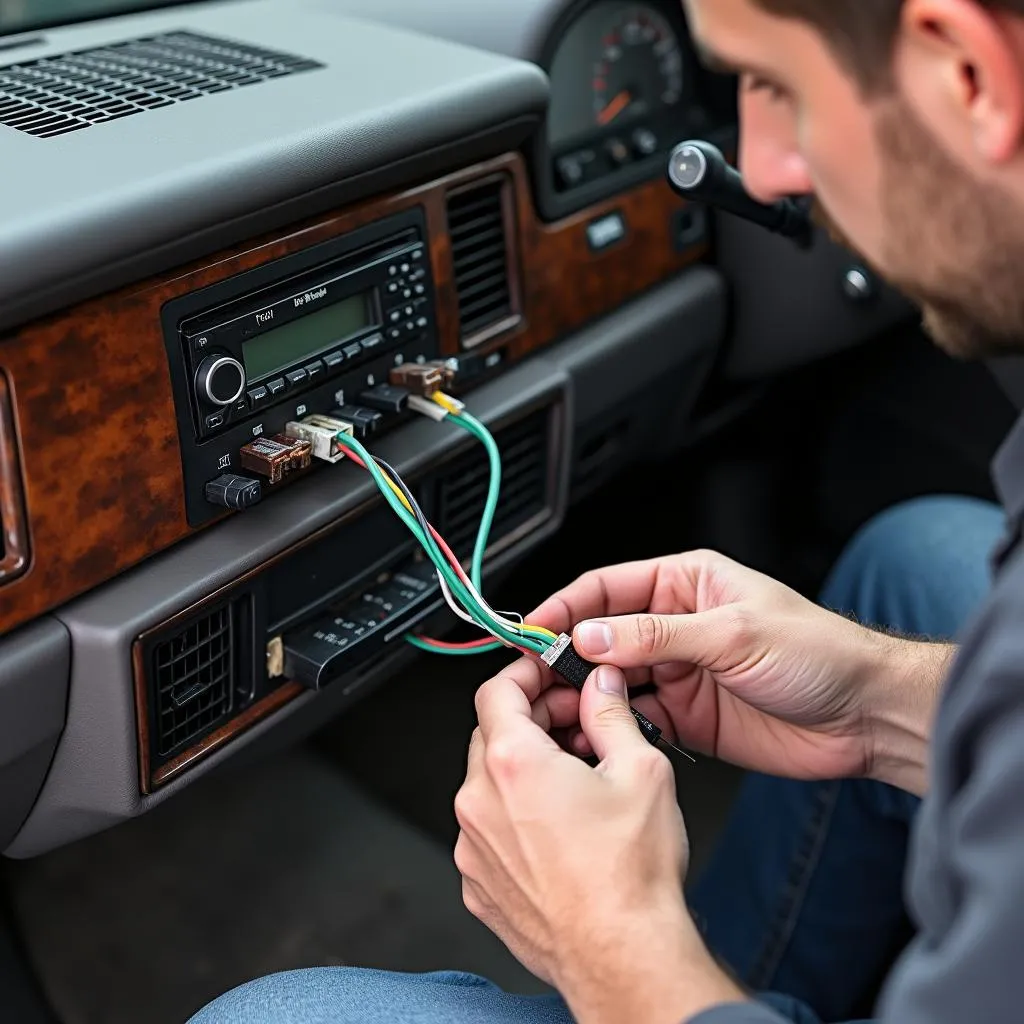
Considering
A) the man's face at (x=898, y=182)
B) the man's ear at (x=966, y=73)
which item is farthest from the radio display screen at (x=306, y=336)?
the man's ear at (x=966, y=73)

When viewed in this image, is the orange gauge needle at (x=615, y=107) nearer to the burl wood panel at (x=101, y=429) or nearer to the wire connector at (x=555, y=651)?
the burl wood panel at (x=101, y=429)

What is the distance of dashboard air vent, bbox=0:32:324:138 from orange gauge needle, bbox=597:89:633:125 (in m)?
0.44

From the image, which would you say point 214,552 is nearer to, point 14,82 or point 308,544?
point 308,544

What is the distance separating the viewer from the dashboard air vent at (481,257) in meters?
1.27

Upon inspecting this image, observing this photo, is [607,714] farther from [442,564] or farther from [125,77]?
[125,77]

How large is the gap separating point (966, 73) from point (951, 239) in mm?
88

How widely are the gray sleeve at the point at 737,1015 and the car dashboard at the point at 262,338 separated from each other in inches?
18.8

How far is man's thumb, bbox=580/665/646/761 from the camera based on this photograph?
885 millimetres

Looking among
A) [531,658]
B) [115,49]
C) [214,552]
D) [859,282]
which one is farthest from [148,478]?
[859,282]

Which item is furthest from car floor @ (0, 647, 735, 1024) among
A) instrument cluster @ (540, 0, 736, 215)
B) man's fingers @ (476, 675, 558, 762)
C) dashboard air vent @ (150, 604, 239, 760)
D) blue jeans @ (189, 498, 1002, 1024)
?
instrument cluster @ (540, 0, 736, 215)

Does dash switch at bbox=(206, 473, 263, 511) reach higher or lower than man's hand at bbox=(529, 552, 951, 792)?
higher

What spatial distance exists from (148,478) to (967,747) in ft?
1.98

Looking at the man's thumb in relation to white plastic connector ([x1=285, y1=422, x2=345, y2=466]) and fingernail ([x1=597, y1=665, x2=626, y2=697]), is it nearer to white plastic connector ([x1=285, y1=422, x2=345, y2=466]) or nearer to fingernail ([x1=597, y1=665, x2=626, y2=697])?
fingernail ([x1=597, y1=665, x2=626, y2=697])

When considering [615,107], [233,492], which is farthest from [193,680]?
[615,107]
